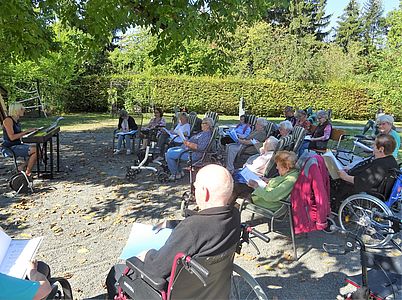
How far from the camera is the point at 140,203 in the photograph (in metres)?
5.40

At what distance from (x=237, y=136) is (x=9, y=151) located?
4.52m

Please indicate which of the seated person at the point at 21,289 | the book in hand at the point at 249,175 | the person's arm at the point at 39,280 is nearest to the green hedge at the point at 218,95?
the book in hand at the point at 249,175

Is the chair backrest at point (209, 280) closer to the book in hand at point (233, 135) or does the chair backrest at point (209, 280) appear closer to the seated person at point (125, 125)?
the book in hand at point (233, 135)

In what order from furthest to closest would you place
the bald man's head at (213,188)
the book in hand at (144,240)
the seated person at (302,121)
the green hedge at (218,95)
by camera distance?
the green hedge at (218,95)
the seated person at (302,121)
the book in hand at (144,240)
the bald man's head at (213,188)

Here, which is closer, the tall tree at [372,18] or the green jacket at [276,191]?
the green jacket at [276,191]

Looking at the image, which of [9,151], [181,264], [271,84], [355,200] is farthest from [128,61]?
[181,264]

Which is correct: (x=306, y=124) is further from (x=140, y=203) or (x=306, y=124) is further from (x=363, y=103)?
(x=363, y=103)

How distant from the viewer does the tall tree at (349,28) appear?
49281 millimetres

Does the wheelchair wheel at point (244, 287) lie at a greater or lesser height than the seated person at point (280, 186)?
lesser

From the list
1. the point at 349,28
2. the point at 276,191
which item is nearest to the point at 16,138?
the point at 276,191

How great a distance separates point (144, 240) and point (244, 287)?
3.35 feet

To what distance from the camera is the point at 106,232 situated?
14.1 ft

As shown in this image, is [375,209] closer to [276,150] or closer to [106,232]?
[276,150]

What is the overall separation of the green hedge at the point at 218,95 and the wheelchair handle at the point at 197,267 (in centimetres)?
1942
